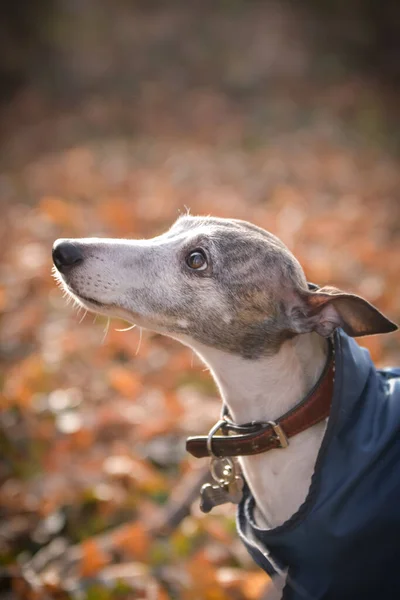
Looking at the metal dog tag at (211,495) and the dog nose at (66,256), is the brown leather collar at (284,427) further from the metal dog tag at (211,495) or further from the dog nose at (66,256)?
the dog nose at (66,256)

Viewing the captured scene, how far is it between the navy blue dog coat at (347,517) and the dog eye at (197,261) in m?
0.68

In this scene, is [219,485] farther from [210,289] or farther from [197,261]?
[197,261]

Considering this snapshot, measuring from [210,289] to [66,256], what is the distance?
24.5 inches

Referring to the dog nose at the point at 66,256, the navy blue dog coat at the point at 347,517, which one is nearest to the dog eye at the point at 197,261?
the dog nose at the point at 66,256

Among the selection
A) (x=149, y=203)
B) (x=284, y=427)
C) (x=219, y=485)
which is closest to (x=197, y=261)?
(x=284, y=427)

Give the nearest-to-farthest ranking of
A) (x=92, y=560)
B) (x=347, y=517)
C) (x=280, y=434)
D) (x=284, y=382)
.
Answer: (x=347, y=517), (x=280, y=434), (x=284, y=382), (x=92, y=560)

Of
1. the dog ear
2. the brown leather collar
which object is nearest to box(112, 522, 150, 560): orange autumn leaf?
the brown leather collar

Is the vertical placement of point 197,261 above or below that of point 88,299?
above

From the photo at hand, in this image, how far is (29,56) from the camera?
15148mm

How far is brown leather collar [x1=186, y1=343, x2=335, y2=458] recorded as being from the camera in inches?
99.6

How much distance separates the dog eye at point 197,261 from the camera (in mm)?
2730

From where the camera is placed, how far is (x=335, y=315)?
8.42 ft

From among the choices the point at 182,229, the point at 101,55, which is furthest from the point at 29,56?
the point at 182,229

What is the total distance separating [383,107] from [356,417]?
11291mm
